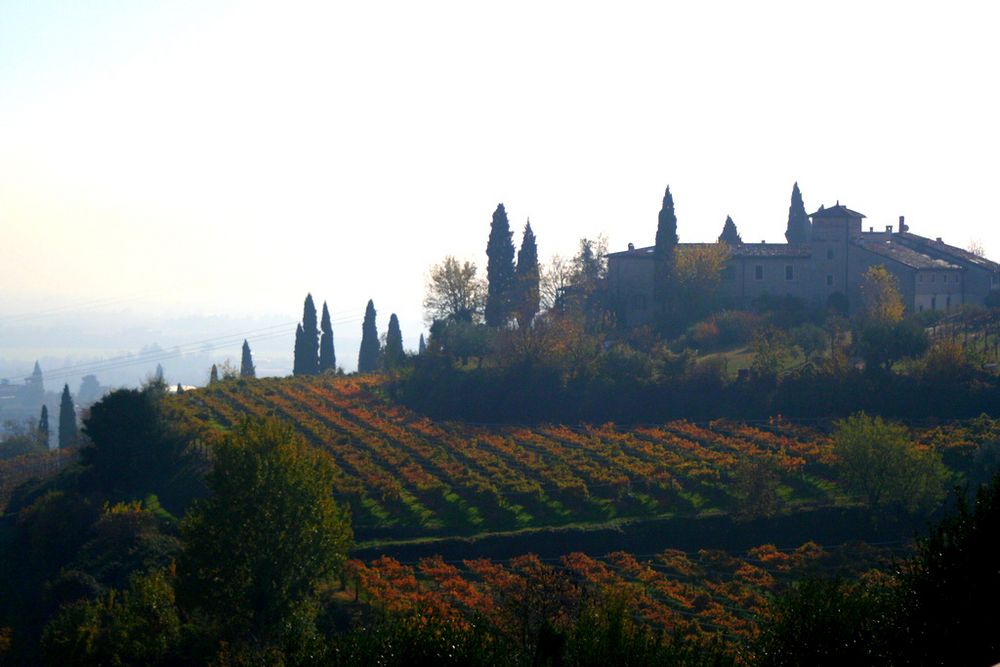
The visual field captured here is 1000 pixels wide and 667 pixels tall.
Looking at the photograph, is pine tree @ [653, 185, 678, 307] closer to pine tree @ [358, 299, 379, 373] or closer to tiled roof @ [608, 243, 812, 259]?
tiled roof @ [608, 243, 812, 259]

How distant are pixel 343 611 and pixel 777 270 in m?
45.4

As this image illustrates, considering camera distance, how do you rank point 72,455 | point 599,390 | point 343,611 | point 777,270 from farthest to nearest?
point 777,270 → point 72,455 → point 599,390 → point 343,611

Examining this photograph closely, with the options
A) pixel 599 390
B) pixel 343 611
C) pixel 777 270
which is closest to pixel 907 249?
pixel 777 270

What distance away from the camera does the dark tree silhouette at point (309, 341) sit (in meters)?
82.0

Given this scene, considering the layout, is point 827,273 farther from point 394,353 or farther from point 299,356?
point 299,356

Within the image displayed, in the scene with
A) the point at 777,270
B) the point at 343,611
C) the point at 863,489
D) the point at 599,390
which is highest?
the point at 777,270

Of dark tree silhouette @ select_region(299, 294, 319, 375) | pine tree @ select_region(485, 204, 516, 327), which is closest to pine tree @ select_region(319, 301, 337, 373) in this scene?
dark tree silhouette @ select_region(299, 294, 319, 375)

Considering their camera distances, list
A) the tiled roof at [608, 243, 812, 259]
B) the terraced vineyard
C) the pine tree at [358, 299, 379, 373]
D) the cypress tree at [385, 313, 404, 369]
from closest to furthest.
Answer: the terraced vineyard, the cypress tree at [385, 313, 404, 369], the tiled roof at [608, 243, 812, 259], the pine tree at [358, 299, 379, 373]

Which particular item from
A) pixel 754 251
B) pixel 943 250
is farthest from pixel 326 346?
pixel 943 250

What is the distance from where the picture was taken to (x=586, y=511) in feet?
125

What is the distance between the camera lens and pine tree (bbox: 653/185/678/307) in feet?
216

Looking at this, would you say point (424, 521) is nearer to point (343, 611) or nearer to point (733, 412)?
point (343, 611)

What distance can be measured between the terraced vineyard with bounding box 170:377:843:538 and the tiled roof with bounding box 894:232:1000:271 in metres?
29.9

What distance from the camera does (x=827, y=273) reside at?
6544 cm
